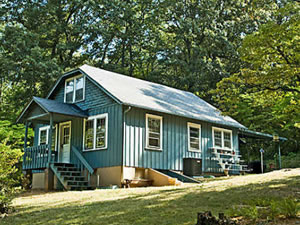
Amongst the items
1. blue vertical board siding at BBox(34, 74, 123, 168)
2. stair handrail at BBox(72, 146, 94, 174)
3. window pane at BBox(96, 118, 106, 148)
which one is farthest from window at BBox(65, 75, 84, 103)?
stair handrail at BBox(72, 146, 94, 174)

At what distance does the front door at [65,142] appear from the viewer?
750 inches

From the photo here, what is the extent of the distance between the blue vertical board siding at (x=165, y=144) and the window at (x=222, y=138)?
49 cm

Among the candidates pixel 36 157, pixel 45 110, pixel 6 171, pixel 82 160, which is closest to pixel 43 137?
pixel 36 157

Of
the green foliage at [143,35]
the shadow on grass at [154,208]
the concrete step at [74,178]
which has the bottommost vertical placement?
the shadow on grass at [154,208]

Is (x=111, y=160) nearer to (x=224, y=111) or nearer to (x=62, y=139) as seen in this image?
(x=62, y=139)

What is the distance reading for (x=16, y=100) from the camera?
1136 inches

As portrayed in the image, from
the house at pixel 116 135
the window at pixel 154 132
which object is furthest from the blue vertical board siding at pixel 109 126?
the window at pixel 154 132

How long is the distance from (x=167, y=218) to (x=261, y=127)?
2187cm

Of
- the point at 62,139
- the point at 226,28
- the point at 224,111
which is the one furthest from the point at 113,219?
the point at 226,28

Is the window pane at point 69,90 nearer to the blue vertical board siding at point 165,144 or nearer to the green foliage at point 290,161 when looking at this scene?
the blue vertical board siding at point 165,144

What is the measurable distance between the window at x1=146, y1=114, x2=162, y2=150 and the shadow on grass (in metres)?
6.11

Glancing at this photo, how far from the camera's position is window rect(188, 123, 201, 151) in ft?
64.6

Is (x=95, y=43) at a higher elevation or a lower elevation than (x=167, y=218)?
higher

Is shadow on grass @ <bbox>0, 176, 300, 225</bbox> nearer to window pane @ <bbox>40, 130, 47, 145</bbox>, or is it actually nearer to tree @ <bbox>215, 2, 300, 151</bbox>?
tree @ <bbox>215, 2, 300, 151</bbox>
